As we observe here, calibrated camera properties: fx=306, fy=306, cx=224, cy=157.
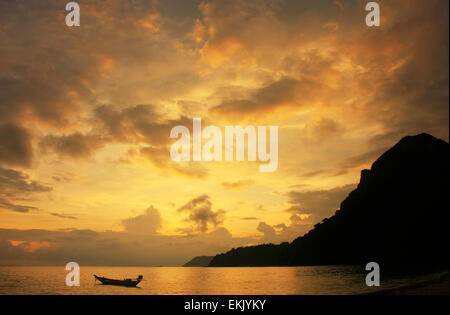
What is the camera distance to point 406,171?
631ft

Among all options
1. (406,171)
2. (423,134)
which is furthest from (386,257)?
(423,134)
